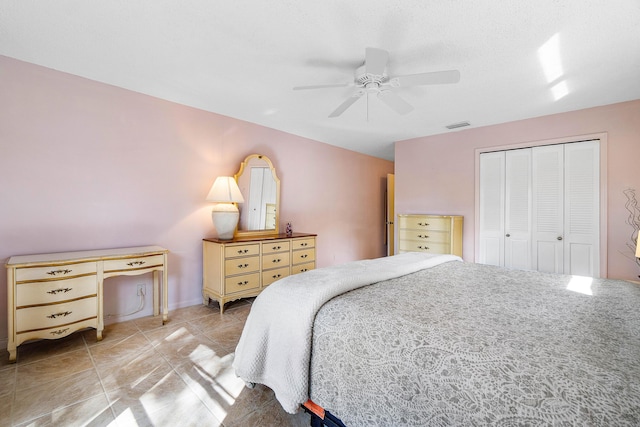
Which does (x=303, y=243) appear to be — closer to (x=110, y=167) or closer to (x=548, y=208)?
(x=110, y=167)

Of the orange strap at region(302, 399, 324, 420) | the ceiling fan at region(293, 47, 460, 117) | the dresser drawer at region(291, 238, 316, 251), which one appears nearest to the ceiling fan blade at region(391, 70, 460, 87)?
the ceiling fan at region(293, 47, 460, 117)

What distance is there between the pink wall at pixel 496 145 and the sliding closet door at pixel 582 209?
0.35 feet

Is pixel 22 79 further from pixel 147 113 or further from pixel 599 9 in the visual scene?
pixel 599 9

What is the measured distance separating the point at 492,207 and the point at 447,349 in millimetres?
3582

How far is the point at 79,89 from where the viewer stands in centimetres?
264

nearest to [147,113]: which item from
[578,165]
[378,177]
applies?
[378,177]

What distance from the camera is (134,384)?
187 cm

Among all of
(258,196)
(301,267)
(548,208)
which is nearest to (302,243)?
(301,267)

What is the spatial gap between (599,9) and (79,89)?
4066 millimetres

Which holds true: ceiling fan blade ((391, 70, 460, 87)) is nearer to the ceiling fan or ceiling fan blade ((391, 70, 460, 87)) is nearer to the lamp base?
the ceiling fan

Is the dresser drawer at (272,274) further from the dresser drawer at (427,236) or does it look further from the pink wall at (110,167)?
the dresser drawer at (427,236)

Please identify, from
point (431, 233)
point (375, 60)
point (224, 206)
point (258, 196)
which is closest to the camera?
point (375, 60)

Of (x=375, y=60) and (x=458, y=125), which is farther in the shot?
(x=458, y=125)

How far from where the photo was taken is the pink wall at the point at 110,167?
7.82ft
